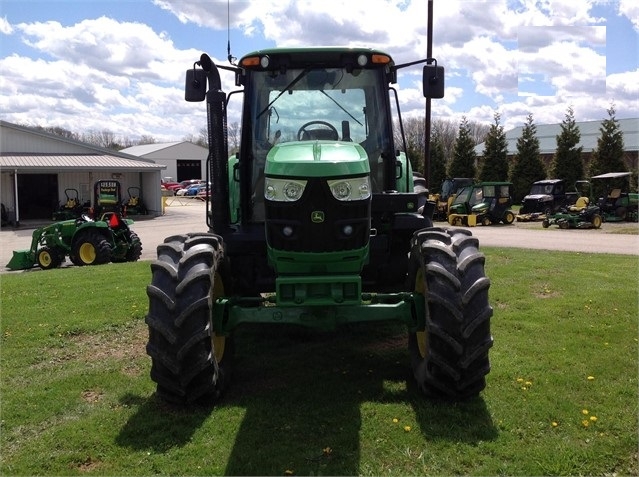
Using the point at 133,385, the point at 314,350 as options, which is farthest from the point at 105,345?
the point at 314,350

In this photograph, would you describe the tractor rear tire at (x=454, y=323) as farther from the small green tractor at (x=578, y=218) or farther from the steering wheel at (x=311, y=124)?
the small green tractor at (x=578, y=218)

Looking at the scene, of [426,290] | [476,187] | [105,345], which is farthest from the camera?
[476,187]

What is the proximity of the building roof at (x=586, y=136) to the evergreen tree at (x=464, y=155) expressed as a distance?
817cm

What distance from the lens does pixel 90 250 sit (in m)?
13.7

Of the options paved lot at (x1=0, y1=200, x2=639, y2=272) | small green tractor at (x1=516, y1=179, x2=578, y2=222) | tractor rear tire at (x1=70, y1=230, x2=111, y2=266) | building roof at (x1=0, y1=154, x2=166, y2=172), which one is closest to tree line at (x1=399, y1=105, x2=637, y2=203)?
small green tractor at (x1=516, y1=179, x2=578, y2=222)

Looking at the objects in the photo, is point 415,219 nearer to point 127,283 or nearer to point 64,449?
point 64,449

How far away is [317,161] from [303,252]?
696 millimetres

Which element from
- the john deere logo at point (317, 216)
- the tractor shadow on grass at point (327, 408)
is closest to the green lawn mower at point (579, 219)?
the tractor shadow on grass at point (327, 408)

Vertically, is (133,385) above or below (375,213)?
below

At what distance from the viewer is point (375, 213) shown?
5230 millimetres

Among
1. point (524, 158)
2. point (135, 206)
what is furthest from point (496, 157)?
point (135, 206)

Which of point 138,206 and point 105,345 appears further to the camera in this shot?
point 138,206

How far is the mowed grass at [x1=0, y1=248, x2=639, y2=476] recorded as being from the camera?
3600 mm

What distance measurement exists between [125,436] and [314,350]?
2.18 m
